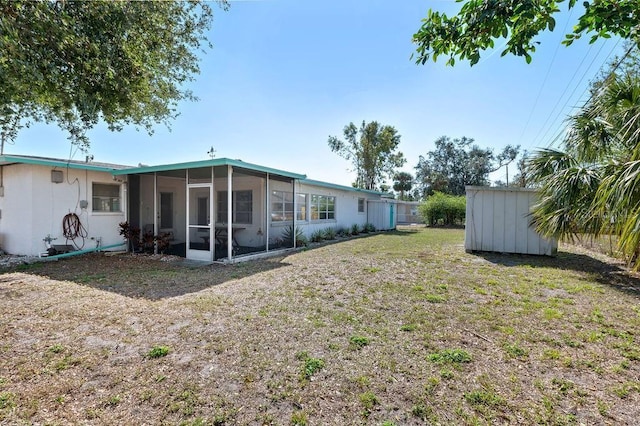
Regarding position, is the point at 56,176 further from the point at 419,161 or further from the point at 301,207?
the point at 419,161

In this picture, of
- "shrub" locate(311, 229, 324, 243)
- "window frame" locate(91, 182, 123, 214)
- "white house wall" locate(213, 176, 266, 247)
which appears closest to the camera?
"window frame" locate(91, 182, 123, 214)

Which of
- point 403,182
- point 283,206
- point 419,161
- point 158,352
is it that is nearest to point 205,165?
point 283,206

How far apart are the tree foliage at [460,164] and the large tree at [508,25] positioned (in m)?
38.5

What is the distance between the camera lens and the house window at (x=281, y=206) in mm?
11992

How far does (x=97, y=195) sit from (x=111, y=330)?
816cm

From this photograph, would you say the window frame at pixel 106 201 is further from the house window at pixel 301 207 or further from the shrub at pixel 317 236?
the shrub at pixel 317 236

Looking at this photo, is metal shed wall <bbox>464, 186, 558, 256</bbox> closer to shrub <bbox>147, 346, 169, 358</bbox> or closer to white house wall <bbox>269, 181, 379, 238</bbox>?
white house wall <bbox>269, 181, 379, 238</bbox>

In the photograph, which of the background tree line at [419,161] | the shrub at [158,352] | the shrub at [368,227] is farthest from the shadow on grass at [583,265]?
the background tree line at [419,161]

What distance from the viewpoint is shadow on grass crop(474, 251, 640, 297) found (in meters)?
6.31

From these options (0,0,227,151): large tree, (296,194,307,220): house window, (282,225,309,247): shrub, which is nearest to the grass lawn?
(0,0,227,151): large tree

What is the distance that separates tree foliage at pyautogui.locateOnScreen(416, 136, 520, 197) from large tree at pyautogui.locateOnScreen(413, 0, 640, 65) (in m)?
38.5

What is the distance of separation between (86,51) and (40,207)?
6320mm

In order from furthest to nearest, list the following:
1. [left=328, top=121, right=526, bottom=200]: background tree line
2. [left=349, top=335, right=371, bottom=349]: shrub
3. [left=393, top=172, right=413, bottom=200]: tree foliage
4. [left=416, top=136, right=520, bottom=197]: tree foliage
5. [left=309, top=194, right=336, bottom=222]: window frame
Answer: [left=393, top=172, right=413, bottom=200]: tree foliage, [left=416, top=136, right=520, bottom=197]: tree foliage, [left=328, top=121, right=526, bottom=200]: background tree line, [left=309, top=194, right=336, bottom=222]: window frame, [left=349, top=335, right=371, bottom=349]: shrub

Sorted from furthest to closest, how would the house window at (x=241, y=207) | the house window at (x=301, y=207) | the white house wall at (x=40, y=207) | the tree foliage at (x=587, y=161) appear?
the house window at (x=301, y=207), the house window at (x=241, y=207), the white house wall at (x=40, y=207), the tree foliage at (x=587, y=161)
